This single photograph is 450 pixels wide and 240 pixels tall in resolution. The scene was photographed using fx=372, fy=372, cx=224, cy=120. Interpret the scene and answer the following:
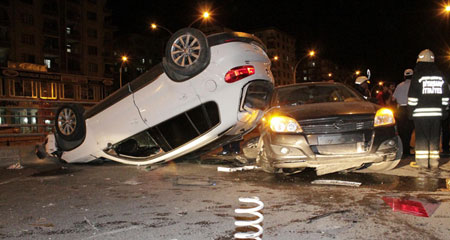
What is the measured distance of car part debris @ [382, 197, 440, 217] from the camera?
3.35 meters

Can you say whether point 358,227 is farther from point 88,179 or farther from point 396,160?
point 88,179

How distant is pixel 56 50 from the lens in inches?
1836

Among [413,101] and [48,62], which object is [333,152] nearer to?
[413,101]

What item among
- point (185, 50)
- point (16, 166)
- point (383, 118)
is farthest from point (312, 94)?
point (16, 166)

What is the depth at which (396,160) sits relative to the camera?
5.06 m

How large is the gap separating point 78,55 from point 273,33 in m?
71.9

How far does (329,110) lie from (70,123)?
448cm

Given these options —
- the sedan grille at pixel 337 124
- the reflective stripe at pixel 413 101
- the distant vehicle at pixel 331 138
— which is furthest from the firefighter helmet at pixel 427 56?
the sedan grille at pixel 337 124

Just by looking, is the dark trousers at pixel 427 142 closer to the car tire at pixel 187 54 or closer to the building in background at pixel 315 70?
the car tire at pixel 187 54

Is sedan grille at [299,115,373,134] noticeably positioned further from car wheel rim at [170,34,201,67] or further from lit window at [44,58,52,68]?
lit window at [44,58,52,68]

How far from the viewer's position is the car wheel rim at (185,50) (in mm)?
5289

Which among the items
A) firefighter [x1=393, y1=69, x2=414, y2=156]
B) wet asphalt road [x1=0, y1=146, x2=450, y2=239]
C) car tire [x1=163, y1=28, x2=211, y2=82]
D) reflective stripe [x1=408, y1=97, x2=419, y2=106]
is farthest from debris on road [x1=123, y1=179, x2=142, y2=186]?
firefighter [x1=393, y1=69, x2=414, y2=156]

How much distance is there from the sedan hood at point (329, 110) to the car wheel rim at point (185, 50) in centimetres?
147

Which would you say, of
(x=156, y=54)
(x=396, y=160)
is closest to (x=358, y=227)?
(x=396, y=160)
